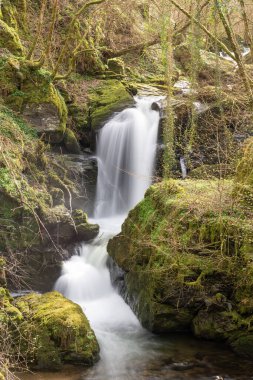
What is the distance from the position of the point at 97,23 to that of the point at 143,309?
431 inches

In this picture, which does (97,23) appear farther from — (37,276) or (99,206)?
(37,276)

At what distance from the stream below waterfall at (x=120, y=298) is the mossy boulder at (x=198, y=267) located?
322 mm

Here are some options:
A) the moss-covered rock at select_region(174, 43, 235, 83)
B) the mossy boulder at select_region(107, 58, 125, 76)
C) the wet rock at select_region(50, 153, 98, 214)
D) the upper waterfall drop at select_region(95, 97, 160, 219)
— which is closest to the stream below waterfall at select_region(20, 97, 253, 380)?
the upper waterfall drop at select_region(95, 97, 160, 219)

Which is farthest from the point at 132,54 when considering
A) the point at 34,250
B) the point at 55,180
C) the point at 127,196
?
the point at 34,250

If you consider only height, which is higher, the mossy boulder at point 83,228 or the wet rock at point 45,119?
the wet rock at point 45,119

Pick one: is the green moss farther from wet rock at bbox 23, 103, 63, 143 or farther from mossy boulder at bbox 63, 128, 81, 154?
mossy boulder at bbox 63, 128, 81, 154

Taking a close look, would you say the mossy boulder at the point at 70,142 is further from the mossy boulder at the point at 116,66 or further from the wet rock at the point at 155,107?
the mossy boulder at the point at 116,66

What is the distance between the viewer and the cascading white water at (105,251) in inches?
242

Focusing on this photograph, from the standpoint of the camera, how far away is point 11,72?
9.25 meters

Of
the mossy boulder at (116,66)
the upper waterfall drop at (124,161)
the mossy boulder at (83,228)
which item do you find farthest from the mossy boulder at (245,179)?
the mossy boulder at (116,66)

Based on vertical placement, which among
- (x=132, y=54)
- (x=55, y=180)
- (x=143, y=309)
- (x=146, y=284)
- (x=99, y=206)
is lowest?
(x=143, y=309)

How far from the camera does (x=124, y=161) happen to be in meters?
11.5

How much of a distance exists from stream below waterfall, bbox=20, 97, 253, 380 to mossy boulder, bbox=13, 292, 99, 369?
0.56 ft

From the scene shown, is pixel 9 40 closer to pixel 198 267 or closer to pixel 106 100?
pixel 106 100
